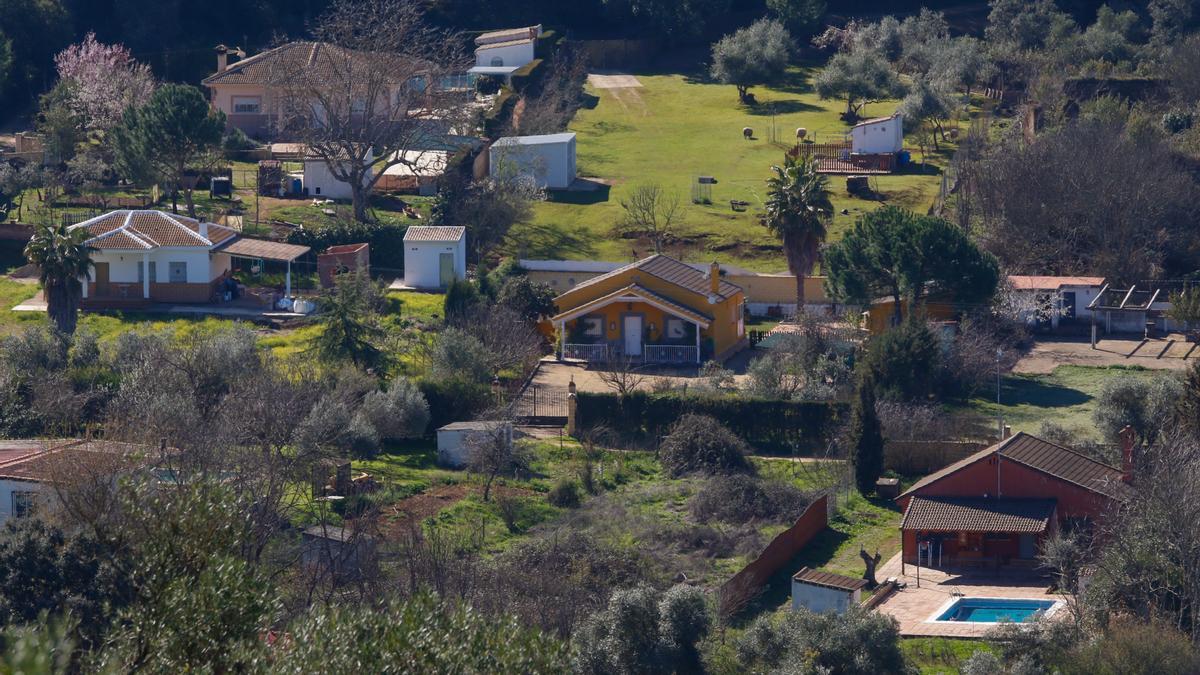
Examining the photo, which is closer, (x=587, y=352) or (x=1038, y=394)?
(x=1038, y=394)

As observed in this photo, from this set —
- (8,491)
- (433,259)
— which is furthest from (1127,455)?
(433,259)

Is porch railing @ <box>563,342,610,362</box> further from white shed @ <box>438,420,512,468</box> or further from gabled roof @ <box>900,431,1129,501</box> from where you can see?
gabled roof @ <box>900,431,1129,501</box>

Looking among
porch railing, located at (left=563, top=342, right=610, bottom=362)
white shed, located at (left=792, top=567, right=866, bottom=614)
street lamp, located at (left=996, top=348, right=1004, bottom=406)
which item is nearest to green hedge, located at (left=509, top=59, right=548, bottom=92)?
porch railing, located at (left=563, top=342, right=610, bottom=362)

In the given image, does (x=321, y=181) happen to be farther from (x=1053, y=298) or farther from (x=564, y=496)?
(x=564, y=496)

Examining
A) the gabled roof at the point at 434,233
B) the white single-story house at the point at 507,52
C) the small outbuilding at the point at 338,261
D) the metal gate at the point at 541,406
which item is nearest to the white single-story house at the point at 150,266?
the small outbuilding at the point at 338,261

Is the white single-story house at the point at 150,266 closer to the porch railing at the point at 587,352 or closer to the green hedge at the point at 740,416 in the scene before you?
the porch railing at the point at 587,352

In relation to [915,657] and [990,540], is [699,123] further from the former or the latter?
[915,657]

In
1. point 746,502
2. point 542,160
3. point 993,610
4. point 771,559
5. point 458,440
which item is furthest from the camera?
point 542,160
